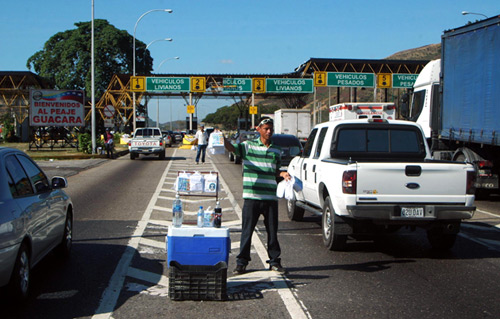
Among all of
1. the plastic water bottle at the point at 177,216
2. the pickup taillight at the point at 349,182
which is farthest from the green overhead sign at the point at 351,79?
the plastic water bottle at the point at 177,216

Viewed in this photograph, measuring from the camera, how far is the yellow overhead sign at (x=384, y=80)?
46.5 metres

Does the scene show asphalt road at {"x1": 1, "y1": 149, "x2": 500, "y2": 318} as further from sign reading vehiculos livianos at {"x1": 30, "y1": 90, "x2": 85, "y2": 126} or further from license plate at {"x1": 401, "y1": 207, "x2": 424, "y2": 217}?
sign reading vehiculos livianos at {"x1": 30, "y1": 90, "x2": 85, "y2": 126}

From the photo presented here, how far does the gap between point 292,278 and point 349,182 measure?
1573 mm

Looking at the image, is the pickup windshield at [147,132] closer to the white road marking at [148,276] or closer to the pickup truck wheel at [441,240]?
the pickup truck wheel at [441,240]

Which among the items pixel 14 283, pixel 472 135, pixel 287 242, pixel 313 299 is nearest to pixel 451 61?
pixel 472 135

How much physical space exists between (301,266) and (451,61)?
1131 centimetres

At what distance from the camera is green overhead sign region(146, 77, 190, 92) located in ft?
156

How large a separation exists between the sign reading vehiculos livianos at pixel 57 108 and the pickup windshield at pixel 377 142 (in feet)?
90.0

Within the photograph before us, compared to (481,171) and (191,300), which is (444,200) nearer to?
(191,300)

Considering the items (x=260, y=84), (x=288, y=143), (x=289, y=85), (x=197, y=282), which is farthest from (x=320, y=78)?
(x=197, y=282)

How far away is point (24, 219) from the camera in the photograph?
5781mm

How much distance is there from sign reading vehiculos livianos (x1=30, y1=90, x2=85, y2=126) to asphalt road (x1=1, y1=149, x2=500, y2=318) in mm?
24093

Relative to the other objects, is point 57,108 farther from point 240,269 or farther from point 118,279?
point 240,269

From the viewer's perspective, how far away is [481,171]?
48.4 ft
